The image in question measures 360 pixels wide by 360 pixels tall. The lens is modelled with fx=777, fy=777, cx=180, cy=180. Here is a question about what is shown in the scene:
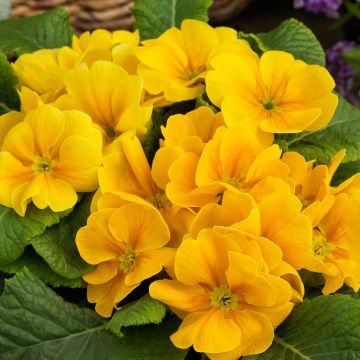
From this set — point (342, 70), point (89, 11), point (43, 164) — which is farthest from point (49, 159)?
point (342, 70)

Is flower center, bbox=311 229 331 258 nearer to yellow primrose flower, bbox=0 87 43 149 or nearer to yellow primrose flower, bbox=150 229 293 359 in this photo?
yellow primrose flower, bbox=150 229 293 359

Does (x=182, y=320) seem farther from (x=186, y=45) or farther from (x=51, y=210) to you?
(x=186, y=45)

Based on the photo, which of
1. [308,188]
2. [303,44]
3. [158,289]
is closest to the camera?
[158,289]

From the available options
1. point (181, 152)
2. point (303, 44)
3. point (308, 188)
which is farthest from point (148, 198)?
point (303, 44)

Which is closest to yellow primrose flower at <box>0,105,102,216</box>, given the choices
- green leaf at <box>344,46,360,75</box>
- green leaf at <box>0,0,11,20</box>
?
green leaf at <box>0,0,11,20</box>

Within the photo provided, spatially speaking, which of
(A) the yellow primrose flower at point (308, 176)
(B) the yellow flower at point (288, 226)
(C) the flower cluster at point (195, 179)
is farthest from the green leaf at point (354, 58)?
(B) the yellow flower at point (288, 226)
